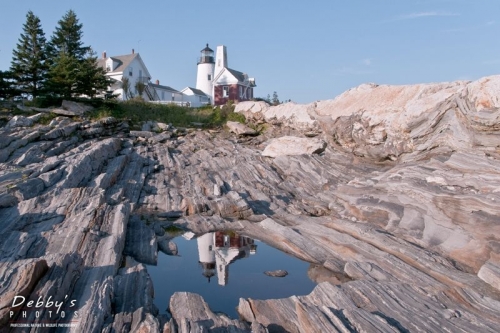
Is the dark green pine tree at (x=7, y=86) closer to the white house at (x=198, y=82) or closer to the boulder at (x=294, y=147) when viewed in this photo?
the white house at (x=198, y=82)

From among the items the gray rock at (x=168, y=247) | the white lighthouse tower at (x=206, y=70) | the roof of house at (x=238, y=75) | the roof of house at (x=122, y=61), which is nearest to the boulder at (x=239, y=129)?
the gray rock at (x=168, y=247)

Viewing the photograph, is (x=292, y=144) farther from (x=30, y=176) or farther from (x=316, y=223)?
(x=30, y=176)

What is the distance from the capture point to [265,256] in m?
13.9

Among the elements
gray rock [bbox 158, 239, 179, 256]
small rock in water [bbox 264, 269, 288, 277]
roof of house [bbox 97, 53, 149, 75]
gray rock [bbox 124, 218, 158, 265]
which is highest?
roof of house [bbox 97, 53, 149, 75]

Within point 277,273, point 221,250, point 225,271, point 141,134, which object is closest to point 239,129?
point 141,134

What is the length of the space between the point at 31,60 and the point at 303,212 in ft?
89.4

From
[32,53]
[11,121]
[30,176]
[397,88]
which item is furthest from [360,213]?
[32,53]

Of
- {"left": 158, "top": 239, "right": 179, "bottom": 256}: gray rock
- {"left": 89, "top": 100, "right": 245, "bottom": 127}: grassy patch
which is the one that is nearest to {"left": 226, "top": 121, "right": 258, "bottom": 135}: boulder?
{"left": 89, "top": 100, "right": 245, "bottom": 127}: grassy patch

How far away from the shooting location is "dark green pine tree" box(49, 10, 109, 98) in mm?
30422

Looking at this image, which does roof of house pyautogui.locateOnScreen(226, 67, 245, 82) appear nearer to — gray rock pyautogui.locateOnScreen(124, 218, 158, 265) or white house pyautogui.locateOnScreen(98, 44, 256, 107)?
white house pyautogui.locateOnScreen(98, 44, 256, 107)

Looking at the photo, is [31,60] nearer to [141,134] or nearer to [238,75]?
[141,134]

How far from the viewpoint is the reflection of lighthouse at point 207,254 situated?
42.3 feet

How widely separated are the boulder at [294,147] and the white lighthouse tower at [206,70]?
40132 mm

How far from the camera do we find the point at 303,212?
17172mm
